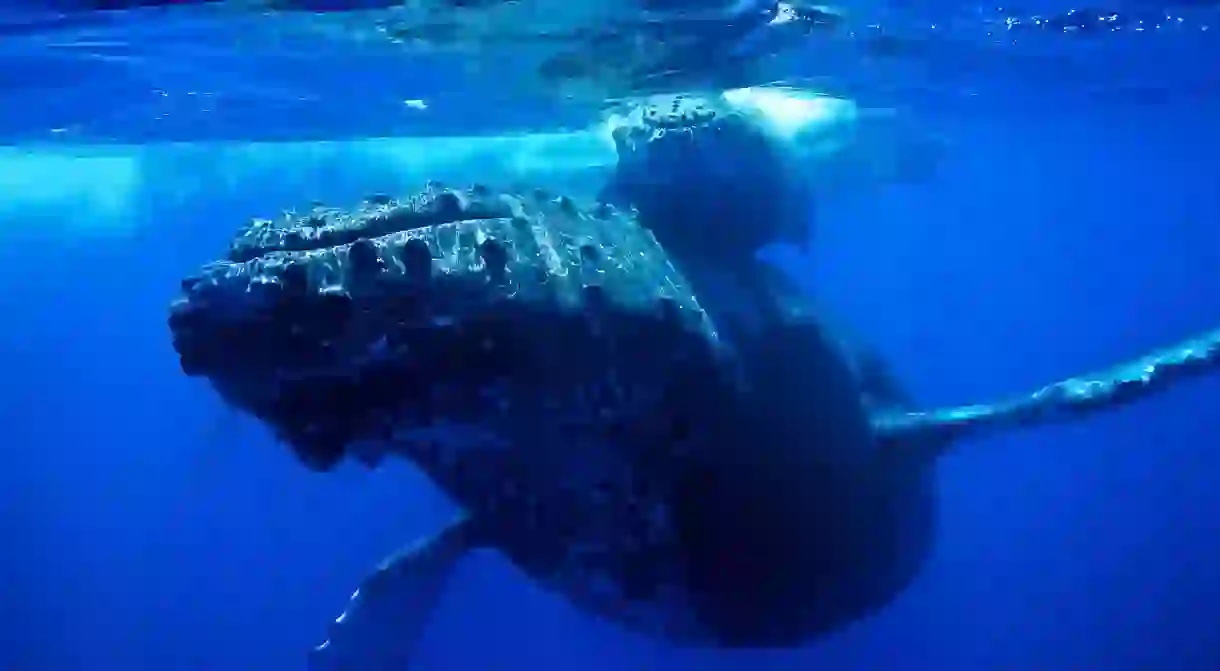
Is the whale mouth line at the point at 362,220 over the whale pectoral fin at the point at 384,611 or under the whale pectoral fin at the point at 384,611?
over

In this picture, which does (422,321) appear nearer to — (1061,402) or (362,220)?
(362,220)

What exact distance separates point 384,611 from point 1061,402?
5.29 meters

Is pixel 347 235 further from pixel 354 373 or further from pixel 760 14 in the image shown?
pixel 760 14

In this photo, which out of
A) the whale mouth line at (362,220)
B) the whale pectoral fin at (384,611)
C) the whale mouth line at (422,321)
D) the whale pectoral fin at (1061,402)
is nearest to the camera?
the whale mouth line at (422,321)

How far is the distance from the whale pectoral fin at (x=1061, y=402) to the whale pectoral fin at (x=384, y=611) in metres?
3.60

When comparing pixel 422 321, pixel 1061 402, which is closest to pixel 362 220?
pixel 422 321

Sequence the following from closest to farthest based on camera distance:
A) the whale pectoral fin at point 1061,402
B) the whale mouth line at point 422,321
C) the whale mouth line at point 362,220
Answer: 1. the whale mouth line at point 422,321
2. the whale mouth line at point 362,220
3. the whale pectoral fin at point 1061,402

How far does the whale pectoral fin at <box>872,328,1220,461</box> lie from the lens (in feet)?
28.8

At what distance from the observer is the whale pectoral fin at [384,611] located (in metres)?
8.55

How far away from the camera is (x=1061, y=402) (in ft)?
28.7

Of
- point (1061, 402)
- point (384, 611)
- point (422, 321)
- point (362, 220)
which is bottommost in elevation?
point (384, 611)

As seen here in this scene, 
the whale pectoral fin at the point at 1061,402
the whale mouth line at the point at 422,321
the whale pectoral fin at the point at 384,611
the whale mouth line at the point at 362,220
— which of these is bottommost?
the whale pectoral fin at the point at 384,611

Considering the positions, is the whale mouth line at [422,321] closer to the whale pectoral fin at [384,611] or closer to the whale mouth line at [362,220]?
the whale mouth line at [362,220]

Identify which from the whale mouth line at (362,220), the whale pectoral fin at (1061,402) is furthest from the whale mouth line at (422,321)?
the whale pectoral fin at (1061,402)
